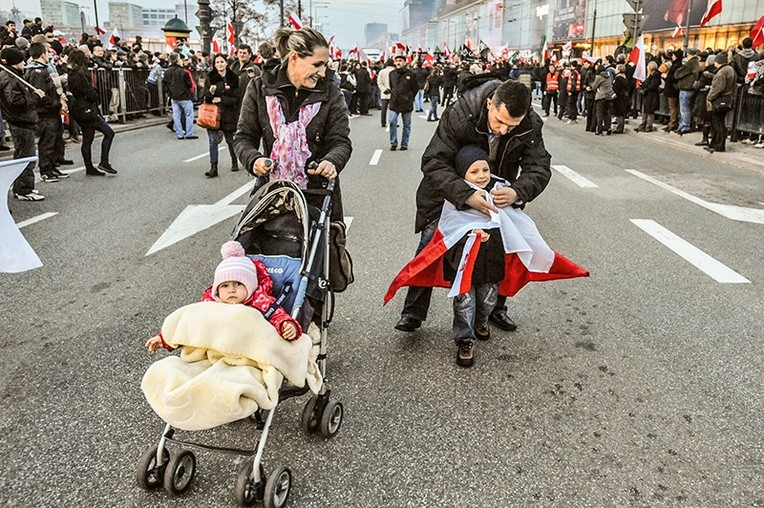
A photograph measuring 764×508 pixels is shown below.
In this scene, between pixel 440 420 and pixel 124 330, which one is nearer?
pixel 440 420

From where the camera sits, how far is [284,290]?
328 cm

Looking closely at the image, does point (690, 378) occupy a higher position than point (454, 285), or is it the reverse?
point (454, 285)

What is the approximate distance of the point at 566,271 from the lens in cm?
439

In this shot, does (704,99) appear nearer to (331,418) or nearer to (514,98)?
(514,98)

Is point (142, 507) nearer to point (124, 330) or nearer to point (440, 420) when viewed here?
point (440, 420)

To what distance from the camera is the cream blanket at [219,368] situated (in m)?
2.62

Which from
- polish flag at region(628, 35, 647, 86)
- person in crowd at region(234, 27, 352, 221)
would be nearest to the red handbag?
person in crowd at region(234, 27, 352, 221)

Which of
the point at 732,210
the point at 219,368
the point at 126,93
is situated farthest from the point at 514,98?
the point at 126,93

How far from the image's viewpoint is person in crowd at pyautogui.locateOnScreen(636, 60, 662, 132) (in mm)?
19359

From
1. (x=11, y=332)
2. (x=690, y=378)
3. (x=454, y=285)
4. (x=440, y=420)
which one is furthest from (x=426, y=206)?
(x=11, y=332)

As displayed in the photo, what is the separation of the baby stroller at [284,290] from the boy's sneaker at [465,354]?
105 centimetres

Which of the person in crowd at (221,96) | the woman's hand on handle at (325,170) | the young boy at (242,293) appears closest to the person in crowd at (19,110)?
the person in crowd at (221,96)

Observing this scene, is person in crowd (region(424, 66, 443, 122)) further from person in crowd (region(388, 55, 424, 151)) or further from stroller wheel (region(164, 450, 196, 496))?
stroller wheel (region(164, 450, 196, 496))

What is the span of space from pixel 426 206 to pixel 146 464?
95.6 inches
